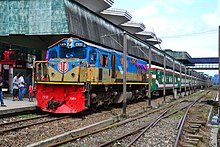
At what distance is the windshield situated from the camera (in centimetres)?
1295

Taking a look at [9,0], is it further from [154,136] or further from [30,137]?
[154,136]

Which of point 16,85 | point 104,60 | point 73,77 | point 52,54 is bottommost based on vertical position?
point 16,85

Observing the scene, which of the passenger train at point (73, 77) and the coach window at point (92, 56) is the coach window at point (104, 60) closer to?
the passenger train at point (73, 77)

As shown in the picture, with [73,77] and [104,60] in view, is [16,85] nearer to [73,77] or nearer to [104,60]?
[104,60]

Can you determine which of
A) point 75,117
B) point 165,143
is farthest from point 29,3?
point 165,143

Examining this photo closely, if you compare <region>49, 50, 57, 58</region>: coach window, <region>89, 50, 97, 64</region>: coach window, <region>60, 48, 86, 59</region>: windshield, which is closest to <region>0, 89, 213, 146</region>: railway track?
<region>89, 50, 97, 64</region>: coach window

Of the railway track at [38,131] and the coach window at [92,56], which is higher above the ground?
the coach window at [92,56]

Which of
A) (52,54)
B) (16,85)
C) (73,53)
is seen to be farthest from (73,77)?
(16,85)

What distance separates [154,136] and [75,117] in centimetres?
448

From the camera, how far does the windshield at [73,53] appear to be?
12.9 meters

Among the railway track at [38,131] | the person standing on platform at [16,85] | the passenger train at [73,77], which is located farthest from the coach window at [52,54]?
the person standing on platform at [16,85]

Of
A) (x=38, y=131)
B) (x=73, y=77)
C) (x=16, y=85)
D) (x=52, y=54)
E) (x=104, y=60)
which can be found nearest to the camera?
(x=38, y=131)

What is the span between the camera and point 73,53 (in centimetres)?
1313

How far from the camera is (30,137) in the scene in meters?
8.44
